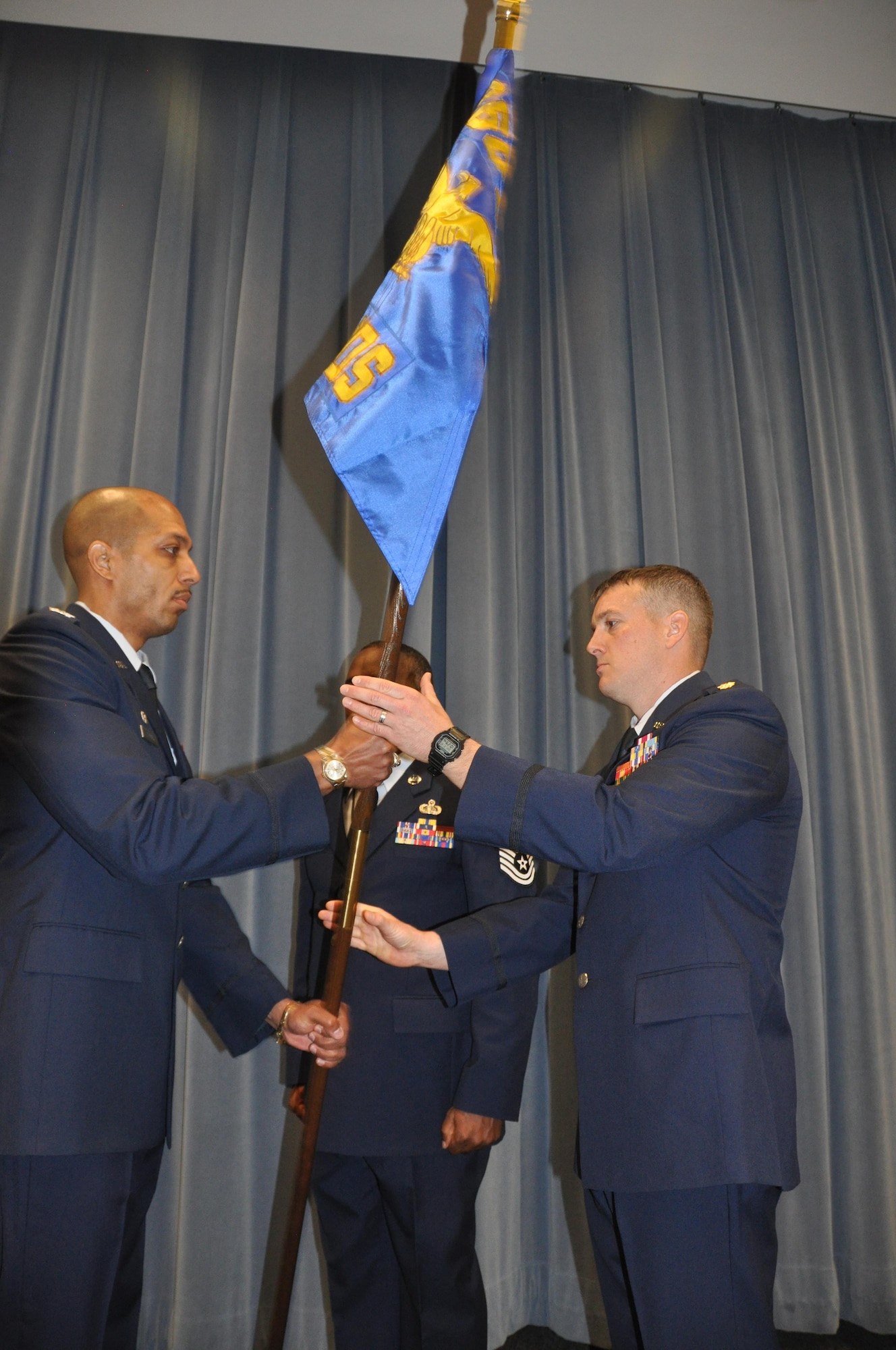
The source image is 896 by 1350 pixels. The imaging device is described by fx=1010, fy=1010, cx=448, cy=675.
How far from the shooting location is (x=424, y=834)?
94.0 inches

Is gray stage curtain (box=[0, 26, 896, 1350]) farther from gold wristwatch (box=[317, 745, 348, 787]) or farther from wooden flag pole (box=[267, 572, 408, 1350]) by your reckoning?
gold wristwatch (box=[317, 745, 348, 787])

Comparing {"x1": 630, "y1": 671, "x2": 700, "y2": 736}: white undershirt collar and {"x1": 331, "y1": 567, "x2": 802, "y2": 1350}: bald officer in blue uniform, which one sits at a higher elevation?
{"x1": 630, "y1": 671, "x2": 700, "y2": 736}: white undershirt collar

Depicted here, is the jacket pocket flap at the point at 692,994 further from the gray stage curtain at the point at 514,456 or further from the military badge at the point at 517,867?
the gray stage curtain at the point at 514,456

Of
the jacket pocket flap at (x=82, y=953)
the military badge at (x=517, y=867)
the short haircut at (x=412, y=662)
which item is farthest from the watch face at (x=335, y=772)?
Answer: the short haircut at (x=412, y=662)

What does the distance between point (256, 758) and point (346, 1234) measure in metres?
1.46

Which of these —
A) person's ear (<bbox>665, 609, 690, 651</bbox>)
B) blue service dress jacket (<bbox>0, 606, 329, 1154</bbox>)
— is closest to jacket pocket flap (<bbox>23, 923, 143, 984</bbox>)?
blue service dress jacket (<bbox>0, 606, 329, 1154</bbox>)

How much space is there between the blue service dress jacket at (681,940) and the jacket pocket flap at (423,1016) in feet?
1.78

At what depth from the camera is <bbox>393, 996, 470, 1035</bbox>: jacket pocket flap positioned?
7.25 feet

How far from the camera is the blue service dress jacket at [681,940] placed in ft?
5.10

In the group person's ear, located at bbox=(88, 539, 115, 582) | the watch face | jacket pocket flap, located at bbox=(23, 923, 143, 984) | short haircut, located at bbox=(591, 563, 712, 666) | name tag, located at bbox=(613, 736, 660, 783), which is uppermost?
person's ear, located at bbox=(88, 539, 115, 582)

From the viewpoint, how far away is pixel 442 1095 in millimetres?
2215

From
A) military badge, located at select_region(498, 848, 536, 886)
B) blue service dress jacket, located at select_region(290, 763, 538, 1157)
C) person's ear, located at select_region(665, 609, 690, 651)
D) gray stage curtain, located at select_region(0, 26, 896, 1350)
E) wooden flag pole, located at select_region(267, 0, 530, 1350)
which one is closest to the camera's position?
wooden flag pole, located at select_region(267, 0, 530, 1350)

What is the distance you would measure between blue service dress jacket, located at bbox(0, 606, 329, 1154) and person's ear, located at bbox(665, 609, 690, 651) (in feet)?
2.53

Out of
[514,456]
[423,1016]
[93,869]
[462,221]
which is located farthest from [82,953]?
[514,456]
